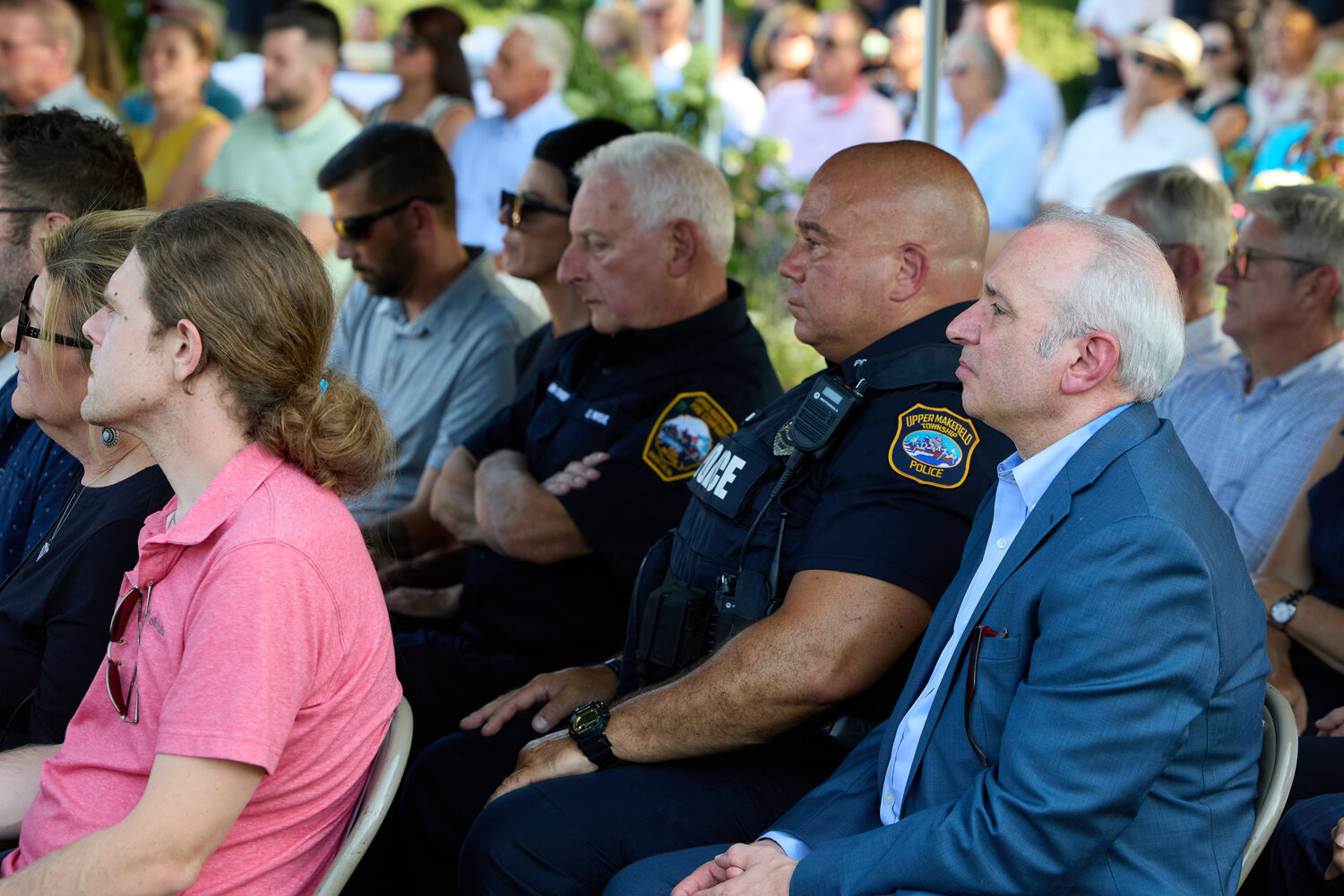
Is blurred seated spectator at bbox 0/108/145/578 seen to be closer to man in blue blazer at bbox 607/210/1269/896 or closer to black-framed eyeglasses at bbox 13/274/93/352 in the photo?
black-framed eyeglasses at bbox 13/274/93/352

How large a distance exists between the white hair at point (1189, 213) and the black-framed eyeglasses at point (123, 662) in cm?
322

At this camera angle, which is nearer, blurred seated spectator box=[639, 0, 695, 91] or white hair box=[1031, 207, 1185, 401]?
white hair box=[1031, 207, 1185, 401]

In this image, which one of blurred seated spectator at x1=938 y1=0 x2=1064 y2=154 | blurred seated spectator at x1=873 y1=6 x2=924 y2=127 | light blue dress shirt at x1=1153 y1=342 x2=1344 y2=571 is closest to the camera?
light blue dress shirt at x1=1153 y1=342 x2=1344 y2=571

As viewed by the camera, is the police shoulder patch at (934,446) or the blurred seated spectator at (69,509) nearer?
the blurred seated spectator at (69,509)

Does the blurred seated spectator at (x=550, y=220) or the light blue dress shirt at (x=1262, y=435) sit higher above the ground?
the blurred seated spectator at (x=550, y=220)

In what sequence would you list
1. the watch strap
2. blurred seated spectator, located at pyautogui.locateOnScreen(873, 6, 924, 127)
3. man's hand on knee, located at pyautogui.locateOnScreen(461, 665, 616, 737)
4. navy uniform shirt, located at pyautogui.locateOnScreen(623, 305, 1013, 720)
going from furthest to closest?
1. blurred seated spectator, located at pyautogui.locateOnScreen(873, 6, 924, 127)
2. man's hand on knee, located at pyautogui.locateOnScreen(461, 665, 616, 737)
3. the watch strap
4. navy uniform shirt, located at pyautogui.locateOnScreen(623, 305, 1013, 720)

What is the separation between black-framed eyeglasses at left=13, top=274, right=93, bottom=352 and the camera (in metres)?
2.25

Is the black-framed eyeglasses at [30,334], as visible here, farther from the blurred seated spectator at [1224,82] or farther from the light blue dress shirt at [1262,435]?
the blurred seated spectator at [1224,82]

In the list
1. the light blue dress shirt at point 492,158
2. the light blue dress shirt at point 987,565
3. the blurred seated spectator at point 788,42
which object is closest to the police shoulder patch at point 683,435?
the light blue dress shirt at point 987,565

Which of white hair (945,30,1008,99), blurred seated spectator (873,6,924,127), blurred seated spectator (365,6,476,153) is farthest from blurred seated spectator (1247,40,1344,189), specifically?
blurred seated spectator (365,6,476,153)

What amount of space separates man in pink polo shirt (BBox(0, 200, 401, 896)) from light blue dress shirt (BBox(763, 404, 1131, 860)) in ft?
2.52

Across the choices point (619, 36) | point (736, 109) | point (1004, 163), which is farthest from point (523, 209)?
point (619, 36)

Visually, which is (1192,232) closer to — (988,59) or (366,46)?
(988,59)

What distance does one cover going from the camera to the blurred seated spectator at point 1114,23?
8492mm
